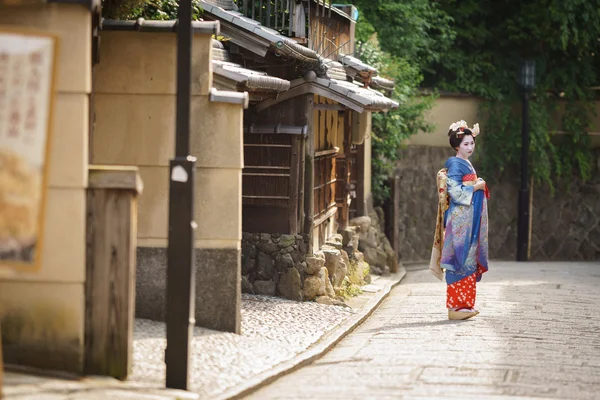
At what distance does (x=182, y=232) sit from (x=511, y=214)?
21.5m

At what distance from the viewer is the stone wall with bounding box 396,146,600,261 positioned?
29.8 metres

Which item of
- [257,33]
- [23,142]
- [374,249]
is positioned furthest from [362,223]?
[23,142]

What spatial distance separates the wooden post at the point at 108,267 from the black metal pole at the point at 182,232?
367mm

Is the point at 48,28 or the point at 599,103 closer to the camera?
the point at 48,28

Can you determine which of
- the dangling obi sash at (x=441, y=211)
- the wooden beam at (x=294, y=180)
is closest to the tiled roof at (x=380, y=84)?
the wooden beam at (x=294, y=180)

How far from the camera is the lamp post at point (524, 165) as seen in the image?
28562mm

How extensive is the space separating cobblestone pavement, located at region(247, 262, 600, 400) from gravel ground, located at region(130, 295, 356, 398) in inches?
13.4

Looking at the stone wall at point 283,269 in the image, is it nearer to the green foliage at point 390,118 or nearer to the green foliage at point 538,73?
the green foliage at point 390,118

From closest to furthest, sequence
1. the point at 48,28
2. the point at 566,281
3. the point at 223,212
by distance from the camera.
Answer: the point at 48,28 → the point at 223,212 → the point at 566,281

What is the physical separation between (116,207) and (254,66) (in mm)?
7687

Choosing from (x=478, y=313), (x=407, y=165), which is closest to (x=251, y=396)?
(x=478, y=313)

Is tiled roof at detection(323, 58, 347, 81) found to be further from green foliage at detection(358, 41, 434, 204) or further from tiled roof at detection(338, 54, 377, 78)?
green foliage at detection(358, 41, 434, 204)

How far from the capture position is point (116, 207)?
9680mm

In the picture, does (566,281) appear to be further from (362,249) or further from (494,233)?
(494,233)
